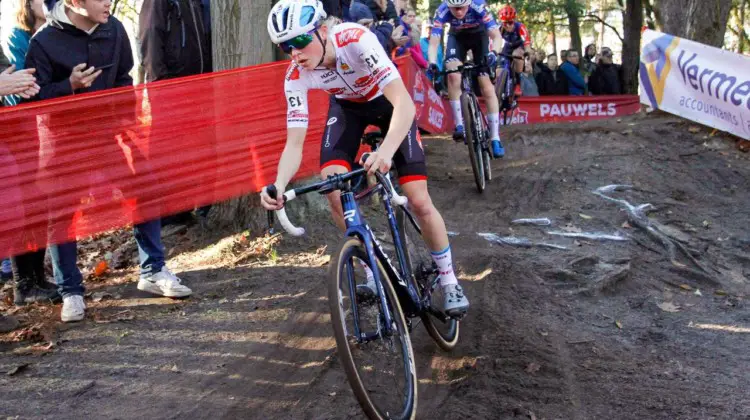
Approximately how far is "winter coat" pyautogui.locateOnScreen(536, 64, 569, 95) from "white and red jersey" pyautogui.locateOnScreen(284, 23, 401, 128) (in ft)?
47.7

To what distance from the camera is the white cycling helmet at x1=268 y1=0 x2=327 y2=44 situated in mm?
3947

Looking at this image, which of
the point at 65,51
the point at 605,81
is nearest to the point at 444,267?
the point at 65,51

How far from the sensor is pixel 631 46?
2123 centimetres

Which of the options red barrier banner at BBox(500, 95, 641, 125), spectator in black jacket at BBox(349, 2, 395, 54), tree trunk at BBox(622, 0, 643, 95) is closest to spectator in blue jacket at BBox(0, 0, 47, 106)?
spectator in black jacket at BBox(349, 2, 395, 54)

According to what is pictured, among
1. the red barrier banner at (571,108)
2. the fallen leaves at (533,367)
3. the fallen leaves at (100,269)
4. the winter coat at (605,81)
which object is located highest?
the fallen leaves at (100,269)

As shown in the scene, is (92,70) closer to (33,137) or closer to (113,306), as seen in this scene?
(33,137)

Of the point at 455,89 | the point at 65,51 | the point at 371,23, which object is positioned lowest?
the point at 455,89

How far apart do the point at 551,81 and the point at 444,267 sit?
14.5 metres

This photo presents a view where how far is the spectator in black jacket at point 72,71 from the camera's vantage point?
5602 mm

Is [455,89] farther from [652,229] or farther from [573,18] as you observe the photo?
[573,18]

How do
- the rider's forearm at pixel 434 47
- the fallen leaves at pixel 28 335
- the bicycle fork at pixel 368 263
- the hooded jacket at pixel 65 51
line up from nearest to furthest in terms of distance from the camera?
the bicycle fork at pixel 368 263 → the fallen leaves at pixel 28 335 → the hooded jacket at pixel 65 51 → the rider's forearm at pixel 434 47

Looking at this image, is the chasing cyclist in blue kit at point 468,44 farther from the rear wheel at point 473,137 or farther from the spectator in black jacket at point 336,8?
the spectator in black jacket at point 336,8

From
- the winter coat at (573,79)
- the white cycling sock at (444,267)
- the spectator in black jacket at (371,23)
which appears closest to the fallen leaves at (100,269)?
the white cycling sock at (444,267)

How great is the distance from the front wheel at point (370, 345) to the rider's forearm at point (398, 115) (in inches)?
23.4
